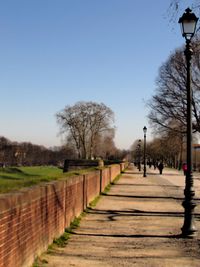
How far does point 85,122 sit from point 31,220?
4287 inches

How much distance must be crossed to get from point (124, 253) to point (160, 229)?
13.1 feet

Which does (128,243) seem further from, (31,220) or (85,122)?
(85,122)

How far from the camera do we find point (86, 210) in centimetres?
1759

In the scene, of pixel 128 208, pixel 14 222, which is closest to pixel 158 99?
pixel 128 208

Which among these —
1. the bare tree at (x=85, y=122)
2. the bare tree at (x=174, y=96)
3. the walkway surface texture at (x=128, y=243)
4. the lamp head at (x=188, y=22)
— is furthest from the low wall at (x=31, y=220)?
the bare tree at (x=85, y=122)

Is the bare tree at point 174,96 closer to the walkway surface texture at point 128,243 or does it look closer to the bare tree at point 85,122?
the walkway surface texture at point 128,243

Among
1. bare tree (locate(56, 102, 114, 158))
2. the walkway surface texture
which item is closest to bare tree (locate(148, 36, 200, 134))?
the walkway surface texture

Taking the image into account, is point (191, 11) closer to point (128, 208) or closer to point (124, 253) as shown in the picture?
point (124, 253)

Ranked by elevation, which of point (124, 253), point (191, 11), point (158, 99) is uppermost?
point (158, 99)

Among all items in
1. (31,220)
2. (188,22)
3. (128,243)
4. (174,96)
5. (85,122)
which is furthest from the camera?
(85,122)

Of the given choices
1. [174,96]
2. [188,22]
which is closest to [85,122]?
[174,96]

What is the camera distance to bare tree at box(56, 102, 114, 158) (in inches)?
4594

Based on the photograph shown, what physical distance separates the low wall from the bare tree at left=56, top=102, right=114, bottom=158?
10370 cm

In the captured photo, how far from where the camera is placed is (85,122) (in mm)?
116875
